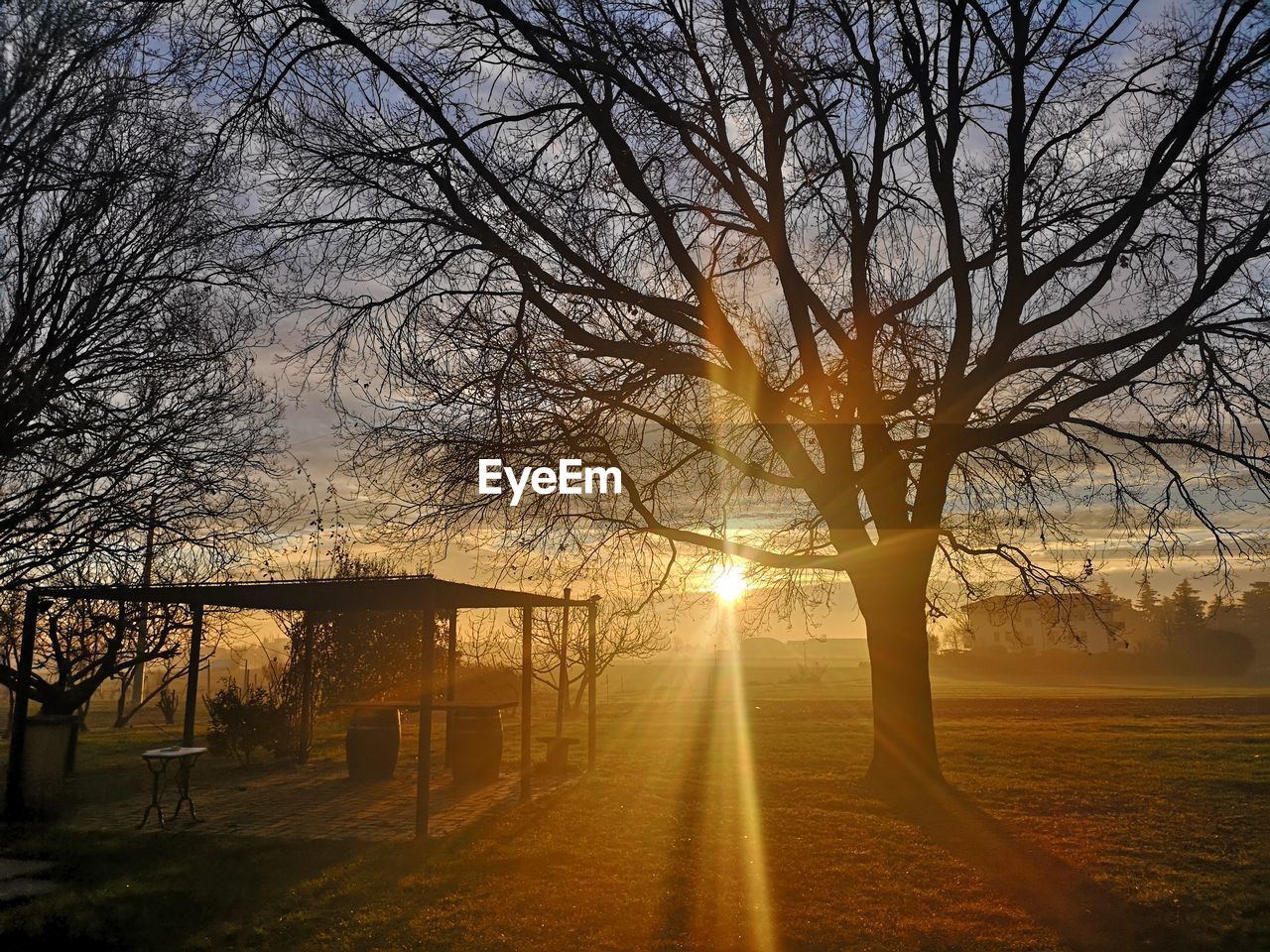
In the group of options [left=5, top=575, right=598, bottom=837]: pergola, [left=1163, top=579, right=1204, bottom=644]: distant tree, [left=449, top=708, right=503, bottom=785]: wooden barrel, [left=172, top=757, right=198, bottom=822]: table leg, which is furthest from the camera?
[left=1163, top=579, right=1204, bottom=644]: distant tree

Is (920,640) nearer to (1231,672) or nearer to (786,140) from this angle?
(786,140)

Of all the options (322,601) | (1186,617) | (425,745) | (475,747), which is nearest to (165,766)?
(322,601)

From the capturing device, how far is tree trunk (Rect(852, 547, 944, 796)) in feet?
36.9

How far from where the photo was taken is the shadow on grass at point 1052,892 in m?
6.16

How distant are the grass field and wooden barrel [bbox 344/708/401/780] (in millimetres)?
3186

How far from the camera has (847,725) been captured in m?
24.5

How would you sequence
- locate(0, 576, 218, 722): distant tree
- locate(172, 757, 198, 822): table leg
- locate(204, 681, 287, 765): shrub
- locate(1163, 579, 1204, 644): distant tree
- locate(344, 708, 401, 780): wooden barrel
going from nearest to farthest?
locate(172, 757, 198, 822): table leg < locate(344, 708, 401, 780): wooden barrel < locate(0, 576, 218, 722): distant tree < locate(204, 681, 287, 765): shrub < locate(1163, 579, 1204, 644): distant tree

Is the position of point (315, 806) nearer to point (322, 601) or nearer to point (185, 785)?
point (185, 785)

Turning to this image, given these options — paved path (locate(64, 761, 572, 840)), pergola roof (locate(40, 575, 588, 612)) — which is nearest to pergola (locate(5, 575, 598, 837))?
pergola roof (locate(40, 575, 588, 612))

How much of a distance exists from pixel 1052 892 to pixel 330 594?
787 centimetres

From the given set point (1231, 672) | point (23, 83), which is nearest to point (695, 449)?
point (23, 83)

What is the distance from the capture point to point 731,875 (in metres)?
7.65

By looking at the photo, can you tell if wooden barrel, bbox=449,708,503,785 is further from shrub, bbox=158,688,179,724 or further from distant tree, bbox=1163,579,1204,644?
distant tree, bbox=1163,579,1204,644

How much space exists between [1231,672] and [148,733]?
3219 inches
